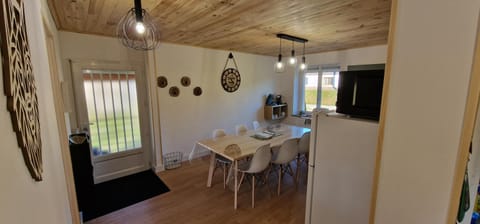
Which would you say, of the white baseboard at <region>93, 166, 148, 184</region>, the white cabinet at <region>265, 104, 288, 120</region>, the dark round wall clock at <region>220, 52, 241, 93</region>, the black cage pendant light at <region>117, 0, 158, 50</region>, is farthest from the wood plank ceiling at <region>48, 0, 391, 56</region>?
the white cabinet at <region>265, 104, 288, 120</region>

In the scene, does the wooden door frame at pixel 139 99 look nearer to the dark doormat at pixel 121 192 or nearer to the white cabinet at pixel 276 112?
the dark doormat at pixel 121 192

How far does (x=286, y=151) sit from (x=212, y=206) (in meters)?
1.23

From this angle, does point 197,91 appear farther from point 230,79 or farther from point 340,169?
point 340,169

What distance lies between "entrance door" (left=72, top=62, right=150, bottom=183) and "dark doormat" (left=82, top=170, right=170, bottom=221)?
23 centimetres

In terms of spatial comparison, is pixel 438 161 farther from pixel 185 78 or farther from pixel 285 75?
pixel 285 75

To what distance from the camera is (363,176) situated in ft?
4.55

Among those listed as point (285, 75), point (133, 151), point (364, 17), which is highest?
point (364, 17)

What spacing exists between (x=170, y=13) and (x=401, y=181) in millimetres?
2366

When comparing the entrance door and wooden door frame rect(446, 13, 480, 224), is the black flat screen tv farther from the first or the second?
the entrance door

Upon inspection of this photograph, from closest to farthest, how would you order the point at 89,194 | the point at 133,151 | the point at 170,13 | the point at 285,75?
the point at 170,13 < the point at 89,194 < the point at 133,151 < the point at 285,75

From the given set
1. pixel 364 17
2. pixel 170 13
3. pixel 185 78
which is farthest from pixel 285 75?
pixel 170 13

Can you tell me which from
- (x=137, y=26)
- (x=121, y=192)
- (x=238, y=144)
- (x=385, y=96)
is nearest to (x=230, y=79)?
(x=238, y=144)

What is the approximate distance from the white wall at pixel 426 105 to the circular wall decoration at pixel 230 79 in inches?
141

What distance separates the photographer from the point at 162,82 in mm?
3490
